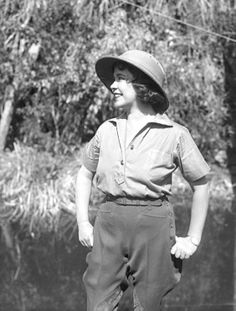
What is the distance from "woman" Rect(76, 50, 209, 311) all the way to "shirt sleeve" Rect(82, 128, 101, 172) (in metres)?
0.03

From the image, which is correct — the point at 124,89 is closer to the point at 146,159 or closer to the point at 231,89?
the point at 146,159

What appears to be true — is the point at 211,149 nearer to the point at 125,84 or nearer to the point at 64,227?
the point at 64,227

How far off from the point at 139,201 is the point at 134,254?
239 mm

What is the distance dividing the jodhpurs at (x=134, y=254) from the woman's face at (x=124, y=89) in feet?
1.53

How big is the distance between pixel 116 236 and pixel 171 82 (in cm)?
633

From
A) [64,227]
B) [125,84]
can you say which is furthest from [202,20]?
[125,84]

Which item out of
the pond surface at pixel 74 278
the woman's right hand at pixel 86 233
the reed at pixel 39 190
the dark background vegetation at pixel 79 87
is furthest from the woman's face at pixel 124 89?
the dark background vegetation at pixel 79 87

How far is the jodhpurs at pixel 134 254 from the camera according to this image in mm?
3510

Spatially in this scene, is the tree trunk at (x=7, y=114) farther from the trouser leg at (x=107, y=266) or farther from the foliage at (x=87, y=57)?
the trouser leg at (x=107, y=266)

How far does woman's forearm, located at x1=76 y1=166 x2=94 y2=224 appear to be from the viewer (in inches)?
145

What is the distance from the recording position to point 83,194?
372 centimetres

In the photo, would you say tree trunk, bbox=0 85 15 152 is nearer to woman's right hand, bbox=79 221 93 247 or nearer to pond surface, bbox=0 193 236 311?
pond surface, bbox=0 193 236 311

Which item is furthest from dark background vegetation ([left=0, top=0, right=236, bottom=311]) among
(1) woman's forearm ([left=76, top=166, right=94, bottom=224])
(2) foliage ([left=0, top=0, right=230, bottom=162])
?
(1) woman's forearm ([left=76, top=166, right=94, bottom=224])

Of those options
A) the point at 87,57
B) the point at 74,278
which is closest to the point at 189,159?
the point at 74,278
